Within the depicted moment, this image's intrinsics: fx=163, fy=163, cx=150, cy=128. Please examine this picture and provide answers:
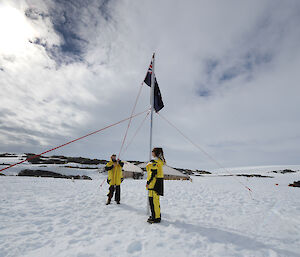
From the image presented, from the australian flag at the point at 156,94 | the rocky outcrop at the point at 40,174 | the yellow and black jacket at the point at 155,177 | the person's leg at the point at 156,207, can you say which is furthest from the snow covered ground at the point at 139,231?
the rocky outcrop at the point at 40,174

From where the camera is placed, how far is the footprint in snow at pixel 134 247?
3328 millimetres

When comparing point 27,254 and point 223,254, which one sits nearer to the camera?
point 27,254

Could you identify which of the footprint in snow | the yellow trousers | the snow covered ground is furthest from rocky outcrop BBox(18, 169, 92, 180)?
the footprint in snow

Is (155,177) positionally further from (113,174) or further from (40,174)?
(40,174)

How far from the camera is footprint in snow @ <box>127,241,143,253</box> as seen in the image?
3.33 metres

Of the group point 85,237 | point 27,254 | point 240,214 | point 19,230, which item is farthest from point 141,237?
point 240,214


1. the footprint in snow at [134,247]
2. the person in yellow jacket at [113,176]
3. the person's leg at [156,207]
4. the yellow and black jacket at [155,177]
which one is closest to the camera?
the footprint in snow at [134,247]

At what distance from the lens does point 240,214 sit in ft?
19.7

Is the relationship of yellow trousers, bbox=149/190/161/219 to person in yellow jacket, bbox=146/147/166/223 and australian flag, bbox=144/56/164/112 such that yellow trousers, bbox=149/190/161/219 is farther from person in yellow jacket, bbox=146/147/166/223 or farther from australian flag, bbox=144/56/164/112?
australian flag, bbox=144/56/164/112

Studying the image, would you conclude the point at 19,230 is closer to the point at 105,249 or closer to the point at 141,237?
the point at 105,249

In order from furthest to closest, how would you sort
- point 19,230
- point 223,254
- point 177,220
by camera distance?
1. point 177,220
2. point 19,230
3. point 223,254

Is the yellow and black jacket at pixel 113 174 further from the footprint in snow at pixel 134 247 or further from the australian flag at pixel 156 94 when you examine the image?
the footprint in snow at pixel 134 247

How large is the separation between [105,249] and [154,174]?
7.31 feet

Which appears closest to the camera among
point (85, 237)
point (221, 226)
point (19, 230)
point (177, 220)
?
point (85, 237)
